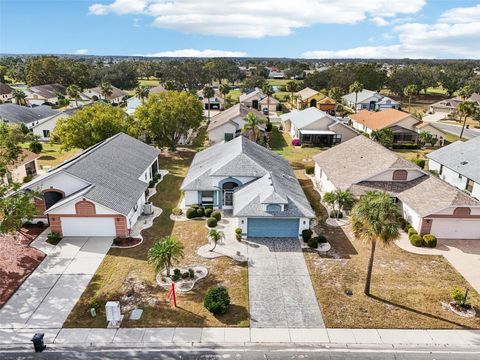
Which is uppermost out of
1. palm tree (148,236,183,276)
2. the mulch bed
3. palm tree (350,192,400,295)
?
palm tree (350,192,400,295)

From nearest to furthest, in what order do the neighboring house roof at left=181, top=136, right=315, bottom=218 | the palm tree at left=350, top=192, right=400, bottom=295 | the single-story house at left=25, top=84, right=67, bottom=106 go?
the palm tree at left=350, top=192, right=400, bottom=295 < the neighboring house roof at left=181, top=136, right=315, bottom=218 < the single-story house at left=25, top=84, right=67, bottom=106

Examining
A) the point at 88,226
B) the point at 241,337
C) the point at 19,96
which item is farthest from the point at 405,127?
the point at 19,96

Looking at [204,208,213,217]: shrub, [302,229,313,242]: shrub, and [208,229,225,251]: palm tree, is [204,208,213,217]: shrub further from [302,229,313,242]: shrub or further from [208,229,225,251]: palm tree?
[302,229,313,242]: shrub

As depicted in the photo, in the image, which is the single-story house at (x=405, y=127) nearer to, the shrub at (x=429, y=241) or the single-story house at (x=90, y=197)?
the shrub at (x=429, y=241)

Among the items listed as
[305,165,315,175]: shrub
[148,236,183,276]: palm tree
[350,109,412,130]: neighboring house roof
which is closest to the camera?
[148,236,183,276]: palm tree

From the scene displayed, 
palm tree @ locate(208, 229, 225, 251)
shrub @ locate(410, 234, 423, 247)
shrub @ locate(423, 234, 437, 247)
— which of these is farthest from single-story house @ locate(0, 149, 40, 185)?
shrub @ locate(423, 234, 437, 247)

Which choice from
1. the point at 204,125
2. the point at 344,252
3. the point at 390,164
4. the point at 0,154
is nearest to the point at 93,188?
the point at 0,154

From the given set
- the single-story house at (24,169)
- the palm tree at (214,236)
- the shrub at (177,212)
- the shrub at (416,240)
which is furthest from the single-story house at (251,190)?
the single-story house at (24,169)
